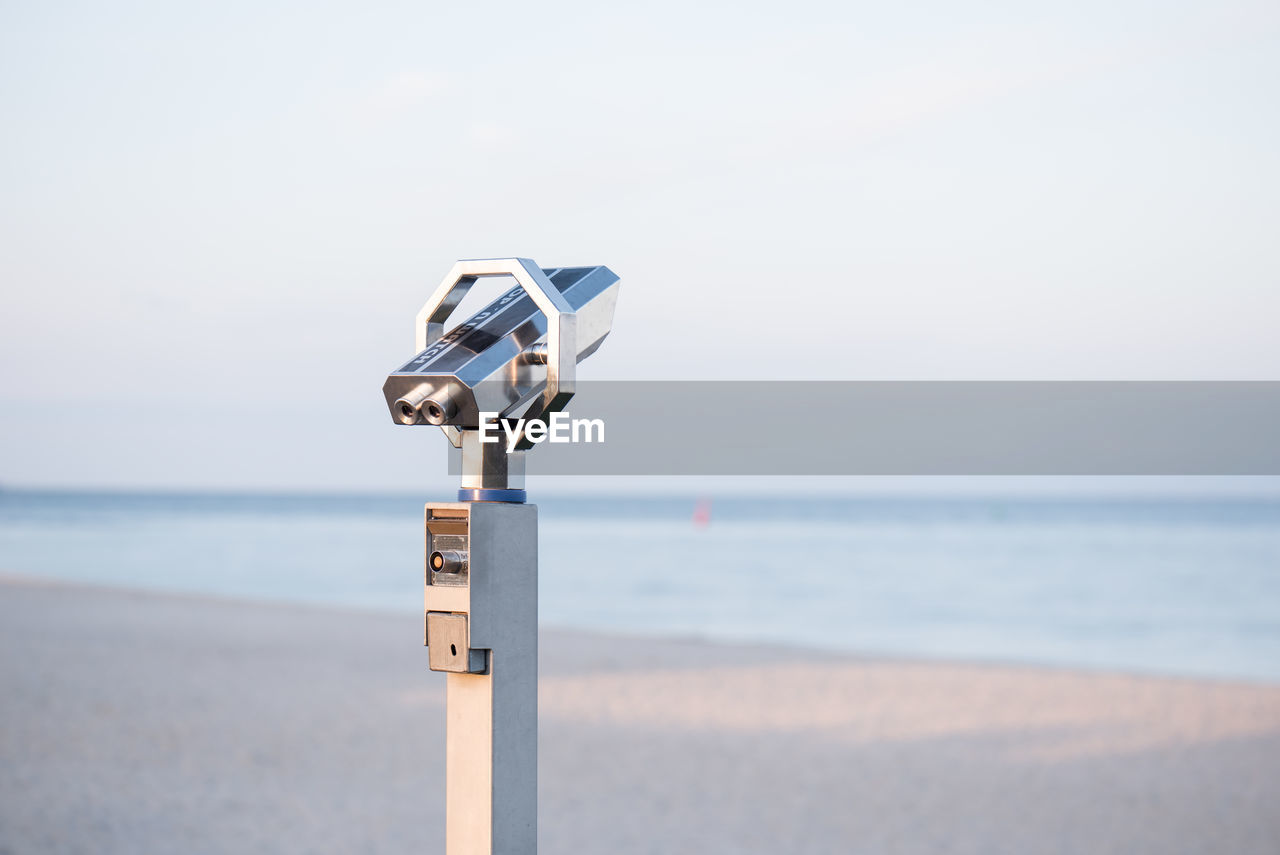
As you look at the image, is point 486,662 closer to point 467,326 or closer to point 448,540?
point 448,540

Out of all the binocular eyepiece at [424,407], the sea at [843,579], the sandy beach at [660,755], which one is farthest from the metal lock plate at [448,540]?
the sea at [843,579]

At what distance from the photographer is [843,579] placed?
1978cm

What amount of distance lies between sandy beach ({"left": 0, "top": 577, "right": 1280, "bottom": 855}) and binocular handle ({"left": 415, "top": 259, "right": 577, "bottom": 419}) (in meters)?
3.27

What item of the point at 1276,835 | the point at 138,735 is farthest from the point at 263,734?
the point at 1276,835

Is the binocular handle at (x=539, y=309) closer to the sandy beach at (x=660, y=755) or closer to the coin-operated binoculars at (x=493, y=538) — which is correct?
the coin-operated binoculars at (x=493, y=538)

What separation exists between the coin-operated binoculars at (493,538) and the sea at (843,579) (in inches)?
345

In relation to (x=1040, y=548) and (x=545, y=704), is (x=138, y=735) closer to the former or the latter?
(x=545, y=704)

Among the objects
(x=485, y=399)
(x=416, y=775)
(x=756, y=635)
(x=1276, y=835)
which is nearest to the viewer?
(x=485, y=399)

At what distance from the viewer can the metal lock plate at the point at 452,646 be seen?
1226 mm

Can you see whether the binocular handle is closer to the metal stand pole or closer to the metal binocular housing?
the metal binocular housing

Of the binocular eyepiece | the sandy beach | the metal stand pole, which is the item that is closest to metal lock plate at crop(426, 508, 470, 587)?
the metal stand pole

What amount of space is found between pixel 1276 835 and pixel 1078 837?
2.48ft

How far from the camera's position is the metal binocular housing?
1.20 meters

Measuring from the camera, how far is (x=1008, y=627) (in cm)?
1375
